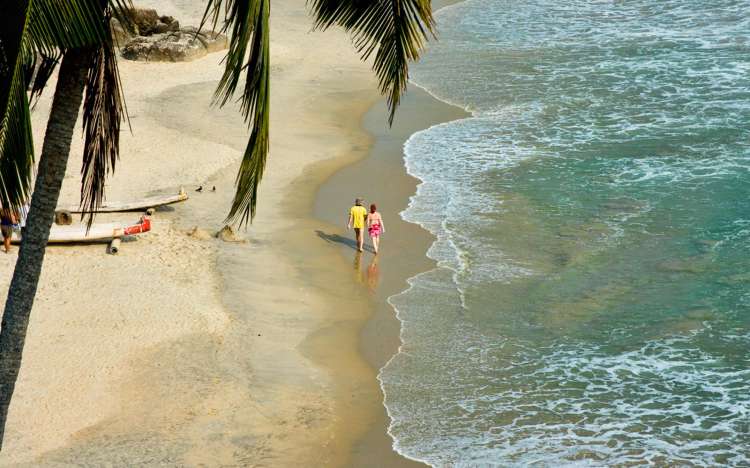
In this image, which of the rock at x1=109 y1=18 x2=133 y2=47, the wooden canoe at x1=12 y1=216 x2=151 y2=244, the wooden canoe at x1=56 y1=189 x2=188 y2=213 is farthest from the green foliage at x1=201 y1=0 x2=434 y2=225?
the wooden canoe at x1=56 y1=189 x2=188 y2=213

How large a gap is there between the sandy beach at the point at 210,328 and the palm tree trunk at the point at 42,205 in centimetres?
471

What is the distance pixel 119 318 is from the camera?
50.8 feet

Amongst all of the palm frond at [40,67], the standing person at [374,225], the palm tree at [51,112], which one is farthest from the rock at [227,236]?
the palm frond at [40,67]

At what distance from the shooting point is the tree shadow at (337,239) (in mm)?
19734

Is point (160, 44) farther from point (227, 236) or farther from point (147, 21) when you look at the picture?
point (227, 236)

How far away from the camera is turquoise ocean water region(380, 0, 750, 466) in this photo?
13562 millimetres

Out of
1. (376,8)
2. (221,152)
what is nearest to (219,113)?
(221,152)

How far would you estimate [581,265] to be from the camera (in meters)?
18.8

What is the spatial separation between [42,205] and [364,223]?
1237cm

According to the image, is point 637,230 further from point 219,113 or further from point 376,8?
point 376,8

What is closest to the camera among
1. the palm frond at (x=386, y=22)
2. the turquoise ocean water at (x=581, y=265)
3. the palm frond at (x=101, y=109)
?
the palm frond at (x=386, y=22)

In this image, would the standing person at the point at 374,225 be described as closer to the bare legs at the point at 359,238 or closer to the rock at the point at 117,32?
the bare legs at the point at 359,238

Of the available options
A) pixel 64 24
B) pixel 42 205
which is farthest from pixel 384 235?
pixel 64 24

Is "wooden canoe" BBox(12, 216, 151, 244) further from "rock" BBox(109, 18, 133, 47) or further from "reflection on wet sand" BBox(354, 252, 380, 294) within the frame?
"reflection on wet sand" BBox(354, 252, 380, 294)
